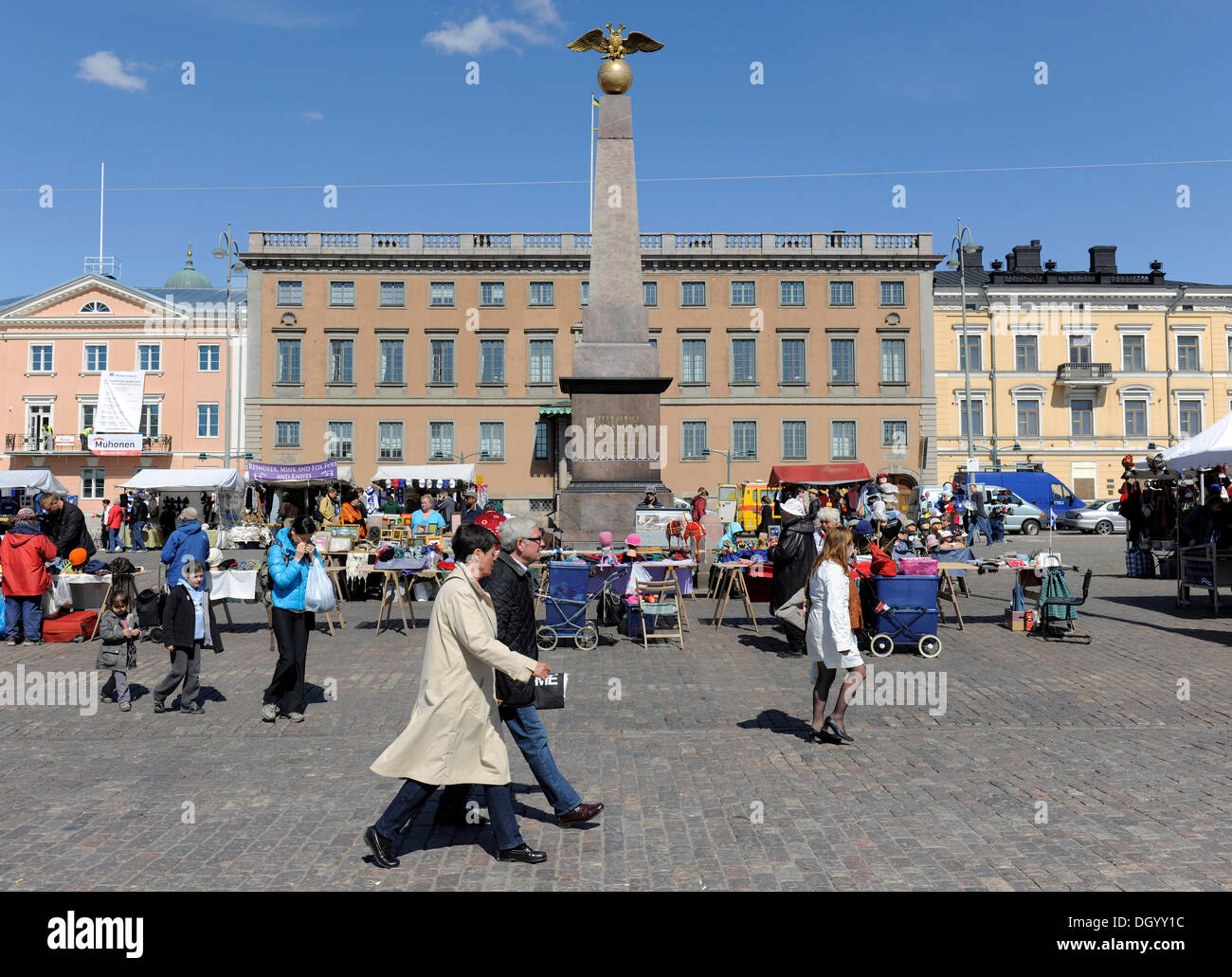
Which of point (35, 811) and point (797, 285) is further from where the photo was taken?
point (797, 285)

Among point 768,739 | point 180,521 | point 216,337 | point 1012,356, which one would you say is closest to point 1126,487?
point 768,739

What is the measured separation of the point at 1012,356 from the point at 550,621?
1721 inches

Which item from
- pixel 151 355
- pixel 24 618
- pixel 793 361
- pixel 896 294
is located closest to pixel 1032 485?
pixel 896 294

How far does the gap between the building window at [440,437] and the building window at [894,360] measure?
20.5 m

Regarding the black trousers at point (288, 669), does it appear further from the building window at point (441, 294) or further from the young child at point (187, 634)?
A: the building window at point (441, 294)

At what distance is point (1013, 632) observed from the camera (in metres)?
12.0

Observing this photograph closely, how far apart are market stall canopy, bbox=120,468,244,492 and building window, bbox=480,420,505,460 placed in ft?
50.2

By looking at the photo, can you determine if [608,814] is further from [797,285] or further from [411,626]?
[797,285]

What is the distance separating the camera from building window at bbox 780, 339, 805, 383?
1823 inches

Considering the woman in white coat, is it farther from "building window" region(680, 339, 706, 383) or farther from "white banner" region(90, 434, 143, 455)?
"white banner" region(90, 434, 143, 455)

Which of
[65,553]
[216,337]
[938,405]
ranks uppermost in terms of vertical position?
[216,337]

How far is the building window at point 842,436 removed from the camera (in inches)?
1823

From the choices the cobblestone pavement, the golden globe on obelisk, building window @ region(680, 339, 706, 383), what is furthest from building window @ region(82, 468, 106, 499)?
the cobblestone pavement

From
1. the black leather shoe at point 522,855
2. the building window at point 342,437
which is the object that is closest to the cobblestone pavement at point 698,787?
the black leather shoe at point 522,855
